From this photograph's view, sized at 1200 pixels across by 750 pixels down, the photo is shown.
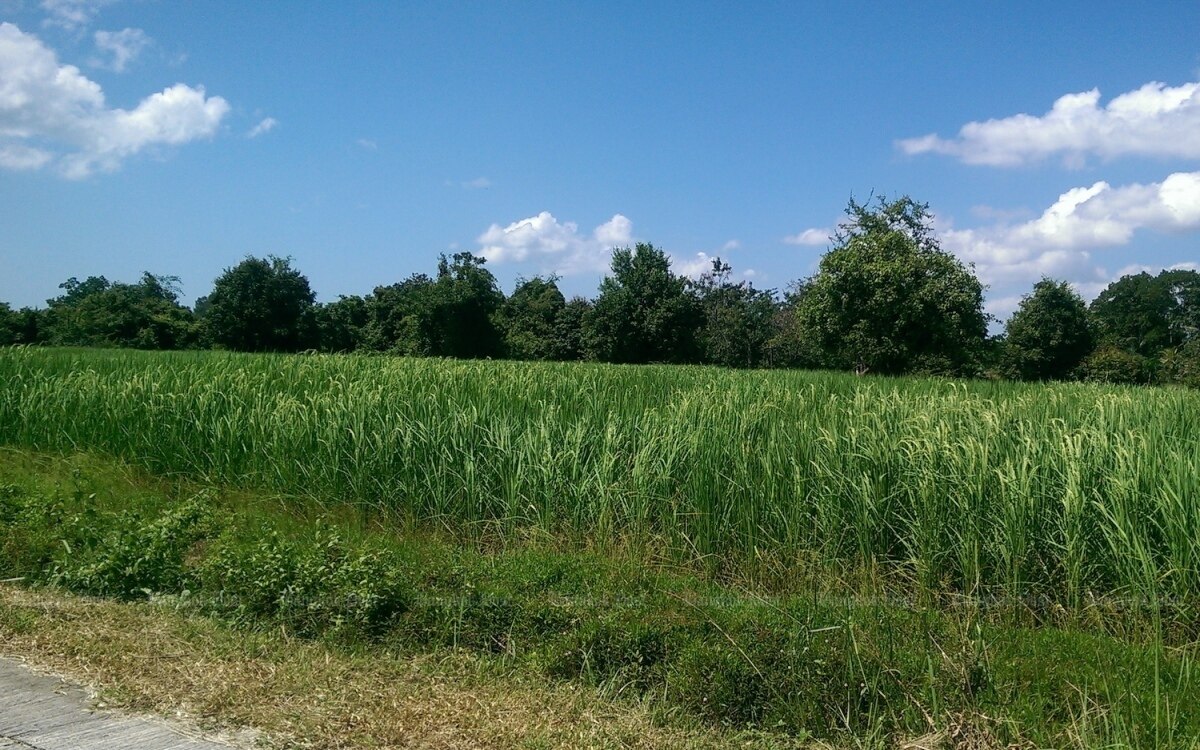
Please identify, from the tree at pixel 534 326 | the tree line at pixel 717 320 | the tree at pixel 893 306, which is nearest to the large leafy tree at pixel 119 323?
the tree line at pixel 717 320

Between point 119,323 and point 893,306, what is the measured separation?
3415 cm

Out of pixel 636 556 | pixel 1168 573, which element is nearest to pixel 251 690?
pixel 636 556

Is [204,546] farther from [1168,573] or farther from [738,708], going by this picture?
[1168,573]

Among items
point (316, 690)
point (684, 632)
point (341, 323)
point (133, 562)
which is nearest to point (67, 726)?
point (316, 690)

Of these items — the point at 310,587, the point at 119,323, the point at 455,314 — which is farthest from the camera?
the point at 455,314

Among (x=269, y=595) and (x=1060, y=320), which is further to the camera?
(x=1060, y=320)

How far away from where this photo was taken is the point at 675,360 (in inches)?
1806

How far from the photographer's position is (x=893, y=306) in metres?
27.2

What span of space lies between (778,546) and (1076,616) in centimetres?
167

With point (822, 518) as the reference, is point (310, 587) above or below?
below

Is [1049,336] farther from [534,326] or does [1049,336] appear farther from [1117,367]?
[534,326]

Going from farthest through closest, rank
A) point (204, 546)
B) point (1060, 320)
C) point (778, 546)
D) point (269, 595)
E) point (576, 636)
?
point (1060, 320) → point (204, 546) → point (778, 546) → point (269, 595) → point (576, 636)

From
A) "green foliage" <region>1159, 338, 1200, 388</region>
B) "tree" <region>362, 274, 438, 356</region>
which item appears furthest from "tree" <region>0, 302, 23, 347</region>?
"green foliage" <region>1159, 338, 1200, 388</region>

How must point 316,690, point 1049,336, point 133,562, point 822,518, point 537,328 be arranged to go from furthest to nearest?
point 537,328 < point 1049,336 < point 822,518 < point 133,562 < point 316,690
